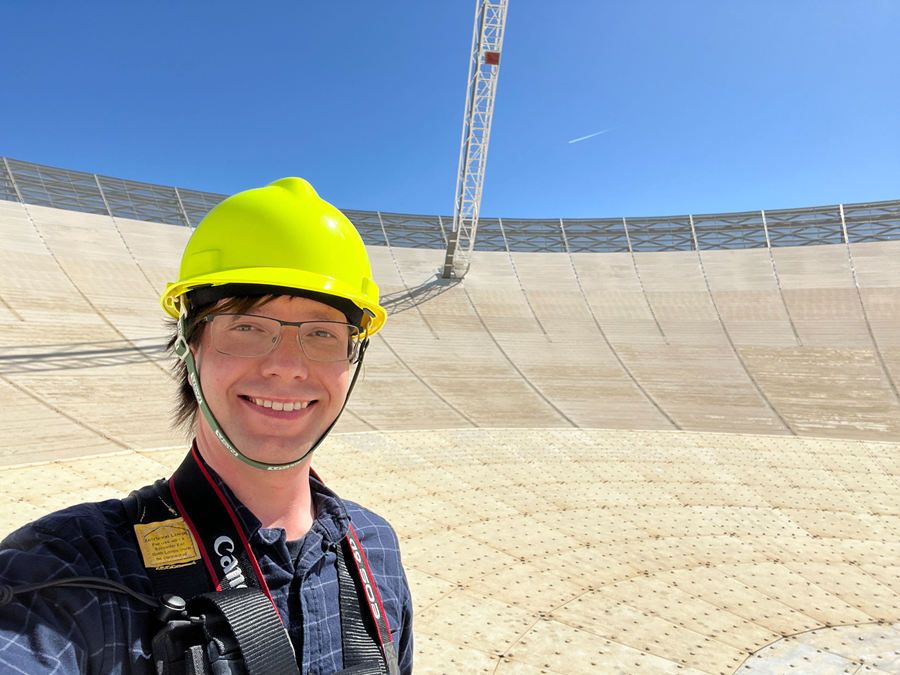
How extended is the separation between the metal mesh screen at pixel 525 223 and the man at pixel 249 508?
2495 centimetres

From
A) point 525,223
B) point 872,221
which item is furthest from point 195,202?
point 872,221

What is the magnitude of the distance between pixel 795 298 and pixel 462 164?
51.1ft

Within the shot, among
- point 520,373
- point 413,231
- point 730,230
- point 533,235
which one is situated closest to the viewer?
point 520,373

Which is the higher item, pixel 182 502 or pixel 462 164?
pixel 462 164

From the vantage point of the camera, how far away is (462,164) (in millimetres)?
27109

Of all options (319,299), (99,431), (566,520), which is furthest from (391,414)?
(319,299)

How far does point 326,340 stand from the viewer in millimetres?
1530

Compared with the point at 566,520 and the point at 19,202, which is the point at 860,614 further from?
the point at 19,202

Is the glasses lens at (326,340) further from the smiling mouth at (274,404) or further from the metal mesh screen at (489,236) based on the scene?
the metal mesh screen at (489,236)

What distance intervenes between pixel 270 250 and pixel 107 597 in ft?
2.87

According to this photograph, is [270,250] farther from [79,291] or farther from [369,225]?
[369,225]

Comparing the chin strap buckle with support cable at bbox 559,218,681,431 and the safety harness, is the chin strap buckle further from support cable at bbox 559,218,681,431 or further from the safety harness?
support cable at bbox 559,218,681,431

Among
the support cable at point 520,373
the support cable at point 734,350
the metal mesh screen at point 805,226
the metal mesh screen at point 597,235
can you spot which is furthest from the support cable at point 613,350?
the metal mesh screen at point 805,226

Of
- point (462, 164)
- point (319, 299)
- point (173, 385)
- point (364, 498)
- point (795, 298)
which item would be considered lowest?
point (364, 498)
